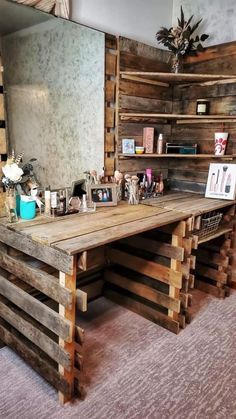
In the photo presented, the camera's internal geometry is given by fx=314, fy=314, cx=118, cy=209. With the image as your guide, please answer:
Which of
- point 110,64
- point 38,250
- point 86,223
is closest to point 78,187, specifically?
point 86,223

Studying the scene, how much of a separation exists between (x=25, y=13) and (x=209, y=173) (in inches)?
67.2

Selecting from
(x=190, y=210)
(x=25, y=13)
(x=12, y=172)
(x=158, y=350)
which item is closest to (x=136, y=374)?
(x=158, y=350)

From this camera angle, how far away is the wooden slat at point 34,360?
155cm

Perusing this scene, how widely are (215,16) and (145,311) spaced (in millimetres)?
2391

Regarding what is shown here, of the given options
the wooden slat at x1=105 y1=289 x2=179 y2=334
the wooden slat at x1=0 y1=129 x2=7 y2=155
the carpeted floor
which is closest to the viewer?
the carpeted floor

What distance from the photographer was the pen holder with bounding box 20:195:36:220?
5.88ft

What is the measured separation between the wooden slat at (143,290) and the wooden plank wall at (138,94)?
0.85 m

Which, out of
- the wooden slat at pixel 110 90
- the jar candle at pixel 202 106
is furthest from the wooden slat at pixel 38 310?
the jar candle at pixel 202 106

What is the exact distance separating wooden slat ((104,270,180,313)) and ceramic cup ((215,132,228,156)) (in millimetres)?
1177

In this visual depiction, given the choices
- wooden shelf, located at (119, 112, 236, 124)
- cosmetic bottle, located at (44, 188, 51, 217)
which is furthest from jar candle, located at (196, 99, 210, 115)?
cosmetic bottle, located at (44, 188, 51, 217)

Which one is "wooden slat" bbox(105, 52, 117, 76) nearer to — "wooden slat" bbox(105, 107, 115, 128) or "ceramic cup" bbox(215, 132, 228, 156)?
"wooden slat" bbox(105, 107, 115, 128)

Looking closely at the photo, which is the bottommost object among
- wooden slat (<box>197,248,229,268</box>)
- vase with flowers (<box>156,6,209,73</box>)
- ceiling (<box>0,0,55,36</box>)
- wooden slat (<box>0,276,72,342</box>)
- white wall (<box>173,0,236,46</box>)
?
wooden slat (<box>197,248,229,268</box>)

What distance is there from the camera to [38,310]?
61.6 inches

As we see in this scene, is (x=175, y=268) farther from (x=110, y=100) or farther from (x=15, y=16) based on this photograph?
(x=15, y=16)
